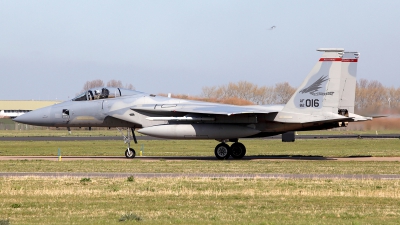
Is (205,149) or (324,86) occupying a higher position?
(324,86)

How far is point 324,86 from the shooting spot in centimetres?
2973

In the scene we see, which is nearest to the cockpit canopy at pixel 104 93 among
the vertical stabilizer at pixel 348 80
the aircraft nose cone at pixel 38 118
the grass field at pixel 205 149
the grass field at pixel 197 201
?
the aircraft nose cone at pixel 38 118

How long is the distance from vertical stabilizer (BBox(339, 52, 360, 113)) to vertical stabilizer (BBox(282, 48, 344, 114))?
1297mm

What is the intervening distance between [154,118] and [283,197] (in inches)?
610

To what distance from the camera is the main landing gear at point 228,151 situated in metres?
30.9

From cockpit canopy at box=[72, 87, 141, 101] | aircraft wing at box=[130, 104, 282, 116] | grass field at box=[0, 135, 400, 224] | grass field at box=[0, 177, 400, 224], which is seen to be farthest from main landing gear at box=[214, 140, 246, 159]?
grass field at box=[0, 177, 400, 224]

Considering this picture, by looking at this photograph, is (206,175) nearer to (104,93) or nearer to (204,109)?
(204,109)

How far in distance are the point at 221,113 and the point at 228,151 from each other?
2825 millimetres

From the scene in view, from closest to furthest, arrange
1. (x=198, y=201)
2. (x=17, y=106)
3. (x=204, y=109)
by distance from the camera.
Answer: (x=198, y=201) → (x=204, y=109) → (x=17, y=106)

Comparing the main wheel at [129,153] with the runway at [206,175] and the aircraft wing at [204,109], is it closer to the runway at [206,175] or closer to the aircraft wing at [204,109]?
the aircraft wing at [204,109]

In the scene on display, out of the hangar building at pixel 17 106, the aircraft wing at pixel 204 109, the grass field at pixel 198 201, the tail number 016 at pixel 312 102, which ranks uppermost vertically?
the hangar building at pixel 17 106

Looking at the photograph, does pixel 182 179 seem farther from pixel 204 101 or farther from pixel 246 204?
pixel 204 101

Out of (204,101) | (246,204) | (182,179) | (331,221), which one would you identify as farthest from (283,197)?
(204,101)

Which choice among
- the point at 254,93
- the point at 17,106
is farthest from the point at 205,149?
the point at 17,106
